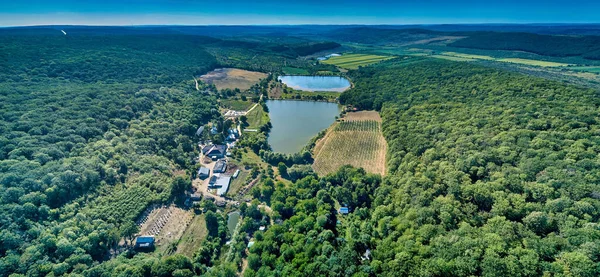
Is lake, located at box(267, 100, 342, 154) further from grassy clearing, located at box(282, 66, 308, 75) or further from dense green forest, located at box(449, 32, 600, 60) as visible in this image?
dense green forest, located at box(449, 32, 600, 60)

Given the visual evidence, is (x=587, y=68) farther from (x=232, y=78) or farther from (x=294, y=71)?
(x=232, y=78)

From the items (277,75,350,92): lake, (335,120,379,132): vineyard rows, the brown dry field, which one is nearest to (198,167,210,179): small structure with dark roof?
(335,120,379,132): vineyard rows

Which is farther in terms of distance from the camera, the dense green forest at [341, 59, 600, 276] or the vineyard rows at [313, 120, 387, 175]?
the vineyard rows at [313, 120, 387, 175]

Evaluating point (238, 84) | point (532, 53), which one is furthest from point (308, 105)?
point (532, 53)

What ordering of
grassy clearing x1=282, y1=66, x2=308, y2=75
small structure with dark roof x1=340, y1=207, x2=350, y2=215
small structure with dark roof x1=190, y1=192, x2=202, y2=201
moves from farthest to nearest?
1. grassy clearing x1=282, y1=66, x2=308, y2=75
2. small structure with dark roof x1=190, y1=192, x2=202, y2=201
3. small structure with dark roof x1=340, y1=207, x2=350, y2=215

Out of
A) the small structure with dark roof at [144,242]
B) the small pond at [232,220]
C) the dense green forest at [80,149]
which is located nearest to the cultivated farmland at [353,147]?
the small pond at [232,220]

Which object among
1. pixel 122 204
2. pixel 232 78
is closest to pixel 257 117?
pixel 122 204
